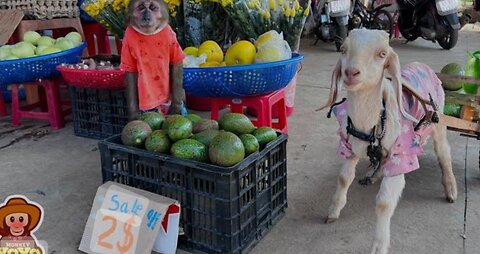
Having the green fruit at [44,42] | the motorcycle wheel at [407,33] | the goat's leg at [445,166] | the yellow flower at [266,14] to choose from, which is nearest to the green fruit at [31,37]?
the green fruit at [44,42]

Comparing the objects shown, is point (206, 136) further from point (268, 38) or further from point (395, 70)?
point (268, 38)

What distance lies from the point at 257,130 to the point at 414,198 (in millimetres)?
1016

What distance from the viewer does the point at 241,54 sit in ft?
9.83

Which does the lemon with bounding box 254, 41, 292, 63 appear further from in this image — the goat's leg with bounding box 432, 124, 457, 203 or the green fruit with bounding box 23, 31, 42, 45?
Answer: the green fruit with bounding box 23, 31, 42, 45

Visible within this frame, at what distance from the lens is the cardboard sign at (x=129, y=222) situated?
1.99 metres

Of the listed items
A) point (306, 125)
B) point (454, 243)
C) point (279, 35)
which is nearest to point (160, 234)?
point (454, 243)

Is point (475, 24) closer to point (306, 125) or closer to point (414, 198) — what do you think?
point (306, 125)

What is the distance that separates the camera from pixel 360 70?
5.91 ft

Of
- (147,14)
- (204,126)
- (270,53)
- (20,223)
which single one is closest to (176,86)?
(147,14)

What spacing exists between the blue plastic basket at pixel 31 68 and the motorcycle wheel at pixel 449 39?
5.49 m

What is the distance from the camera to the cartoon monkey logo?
1.35 meters

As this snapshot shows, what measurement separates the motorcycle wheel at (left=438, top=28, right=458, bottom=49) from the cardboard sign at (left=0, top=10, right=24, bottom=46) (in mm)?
5748

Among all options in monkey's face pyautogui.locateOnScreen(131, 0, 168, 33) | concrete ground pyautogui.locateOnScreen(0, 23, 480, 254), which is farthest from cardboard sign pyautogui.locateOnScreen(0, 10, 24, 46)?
monkey's face pyautogui.locateOnScreen(131, 0, 168, 33)

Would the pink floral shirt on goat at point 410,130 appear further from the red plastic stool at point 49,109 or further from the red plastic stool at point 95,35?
the red plastic stool at point 95,35
